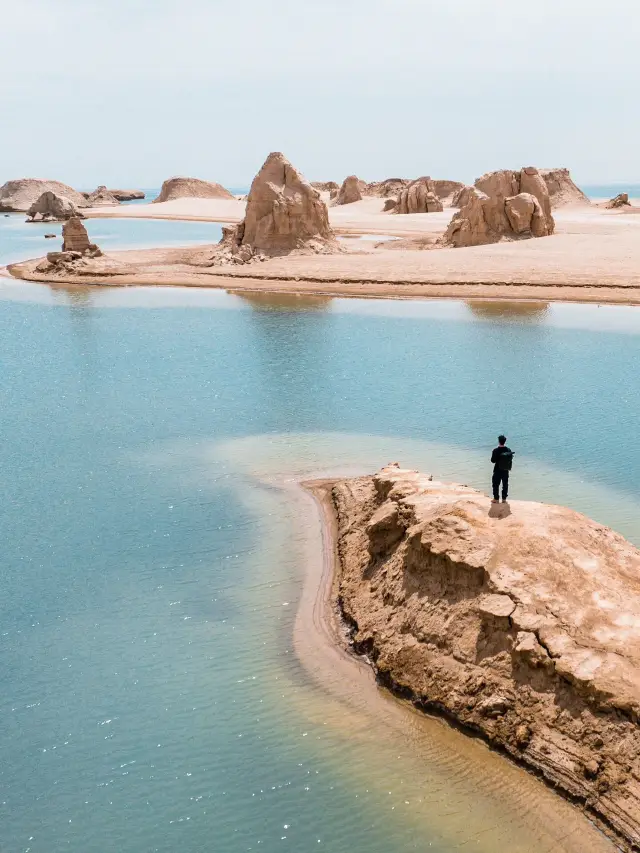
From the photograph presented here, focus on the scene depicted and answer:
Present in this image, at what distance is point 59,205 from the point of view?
104m

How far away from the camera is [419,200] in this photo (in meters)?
87.0

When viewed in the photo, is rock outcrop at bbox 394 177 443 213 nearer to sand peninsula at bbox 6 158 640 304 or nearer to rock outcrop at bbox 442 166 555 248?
sand peninsula at bbox 6 158 640 304

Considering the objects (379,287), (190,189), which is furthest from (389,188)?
(379,287)

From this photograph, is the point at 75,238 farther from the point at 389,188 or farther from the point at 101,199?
the point at 101,199

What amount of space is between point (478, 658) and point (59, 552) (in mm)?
8041

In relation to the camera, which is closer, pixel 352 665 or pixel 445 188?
pixel 352 665

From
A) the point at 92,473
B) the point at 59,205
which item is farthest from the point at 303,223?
the point at 59,205

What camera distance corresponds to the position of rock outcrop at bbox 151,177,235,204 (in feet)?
424

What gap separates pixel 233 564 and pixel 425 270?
115ft

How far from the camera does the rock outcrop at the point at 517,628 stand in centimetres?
898

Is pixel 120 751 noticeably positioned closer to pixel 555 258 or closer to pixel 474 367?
pixel 474 367

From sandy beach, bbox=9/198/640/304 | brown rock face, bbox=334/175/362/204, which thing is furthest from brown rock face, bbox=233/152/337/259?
brown rock face, bbox=334/175/362/204

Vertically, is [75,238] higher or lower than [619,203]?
lower

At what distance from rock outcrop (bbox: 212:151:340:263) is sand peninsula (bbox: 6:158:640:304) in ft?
0.21
